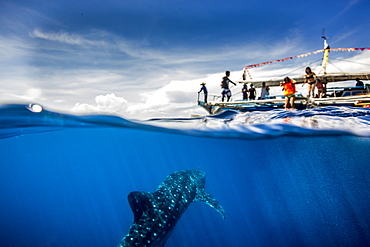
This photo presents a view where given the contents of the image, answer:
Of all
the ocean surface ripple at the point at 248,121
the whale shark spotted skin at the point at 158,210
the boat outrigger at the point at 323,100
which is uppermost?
the boat outrigger at the point at 323,100

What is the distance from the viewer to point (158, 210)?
713 cm

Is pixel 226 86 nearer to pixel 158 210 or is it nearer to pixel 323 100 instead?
pixel 323 100

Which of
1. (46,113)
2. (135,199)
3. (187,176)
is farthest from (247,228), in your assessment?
(46,113)

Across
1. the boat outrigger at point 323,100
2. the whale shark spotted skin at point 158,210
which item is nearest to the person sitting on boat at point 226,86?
the boat outrigger at point 323,100

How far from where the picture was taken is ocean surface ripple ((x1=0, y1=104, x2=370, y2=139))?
1116 cm

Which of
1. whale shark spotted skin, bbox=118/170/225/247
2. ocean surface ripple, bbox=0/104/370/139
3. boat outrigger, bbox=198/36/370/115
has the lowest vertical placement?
whale shark spotted skin, bbox=118/170/225/247

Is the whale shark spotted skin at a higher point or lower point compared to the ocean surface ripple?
lower

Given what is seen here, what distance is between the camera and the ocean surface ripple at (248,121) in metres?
11.2

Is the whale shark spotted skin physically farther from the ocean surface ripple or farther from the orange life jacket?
the orange life jacket

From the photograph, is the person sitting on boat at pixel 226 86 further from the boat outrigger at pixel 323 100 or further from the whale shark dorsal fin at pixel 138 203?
the whale shark dorsal fin at pixel 138 203

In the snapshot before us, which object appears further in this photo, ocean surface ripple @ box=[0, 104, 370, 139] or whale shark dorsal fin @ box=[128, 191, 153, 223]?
ocean surface ripple @ box=[0, 104, 370, 139]

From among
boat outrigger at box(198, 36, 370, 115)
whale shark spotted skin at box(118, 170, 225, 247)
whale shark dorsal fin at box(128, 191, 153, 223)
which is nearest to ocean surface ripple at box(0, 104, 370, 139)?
boat outrigger at box(198, 36, 370, 115)

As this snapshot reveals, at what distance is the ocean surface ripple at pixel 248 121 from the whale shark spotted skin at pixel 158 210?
6.19m

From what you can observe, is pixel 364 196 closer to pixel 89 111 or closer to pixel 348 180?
pixel 348 180
